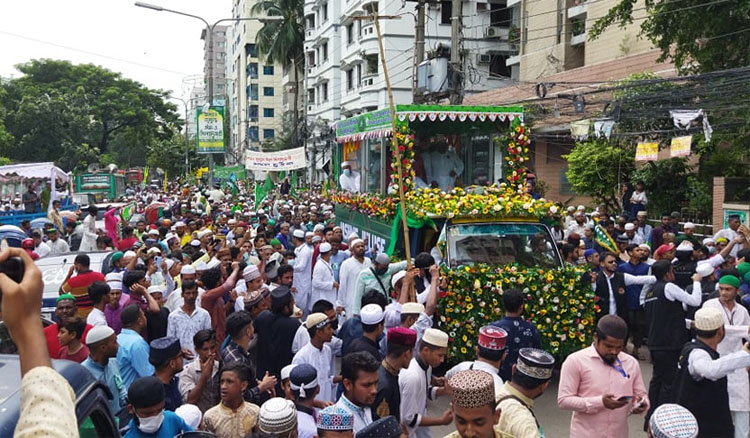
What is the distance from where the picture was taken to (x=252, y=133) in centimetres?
7444

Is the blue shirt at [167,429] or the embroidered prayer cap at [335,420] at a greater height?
the embroidered prayer cap at [335,420]

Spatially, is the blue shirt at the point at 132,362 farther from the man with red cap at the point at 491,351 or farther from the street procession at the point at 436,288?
the man with red cap at the point at 491,351

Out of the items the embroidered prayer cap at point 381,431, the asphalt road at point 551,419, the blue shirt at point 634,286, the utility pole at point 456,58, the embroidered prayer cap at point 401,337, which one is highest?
the utility pole at point 456,58

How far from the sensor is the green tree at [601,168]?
20703mm

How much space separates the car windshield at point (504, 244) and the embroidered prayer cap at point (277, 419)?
16.6ft

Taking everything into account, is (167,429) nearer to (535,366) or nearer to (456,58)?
(535,366)

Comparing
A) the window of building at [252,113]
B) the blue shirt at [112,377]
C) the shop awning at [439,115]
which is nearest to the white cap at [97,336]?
the blue shirt at [112,377]

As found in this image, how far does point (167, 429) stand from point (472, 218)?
560cm

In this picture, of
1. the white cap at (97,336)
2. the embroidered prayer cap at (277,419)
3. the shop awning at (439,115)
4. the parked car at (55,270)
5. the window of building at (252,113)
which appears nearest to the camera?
the embroidered prayer cap at (277,419)

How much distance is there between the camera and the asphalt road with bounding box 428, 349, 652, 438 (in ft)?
23.9

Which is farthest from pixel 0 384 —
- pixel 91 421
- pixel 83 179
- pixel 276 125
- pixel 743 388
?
pixel 276 125

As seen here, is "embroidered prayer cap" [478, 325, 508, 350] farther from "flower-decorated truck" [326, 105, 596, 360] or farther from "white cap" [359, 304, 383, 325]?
"flower-decorated truck" [326, 105, 596, 360]

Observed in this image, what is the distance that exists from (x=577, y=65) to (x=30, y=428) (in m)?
29.2

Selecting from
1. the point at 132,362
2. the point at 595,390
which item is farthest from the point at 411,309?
the point at 132,362
